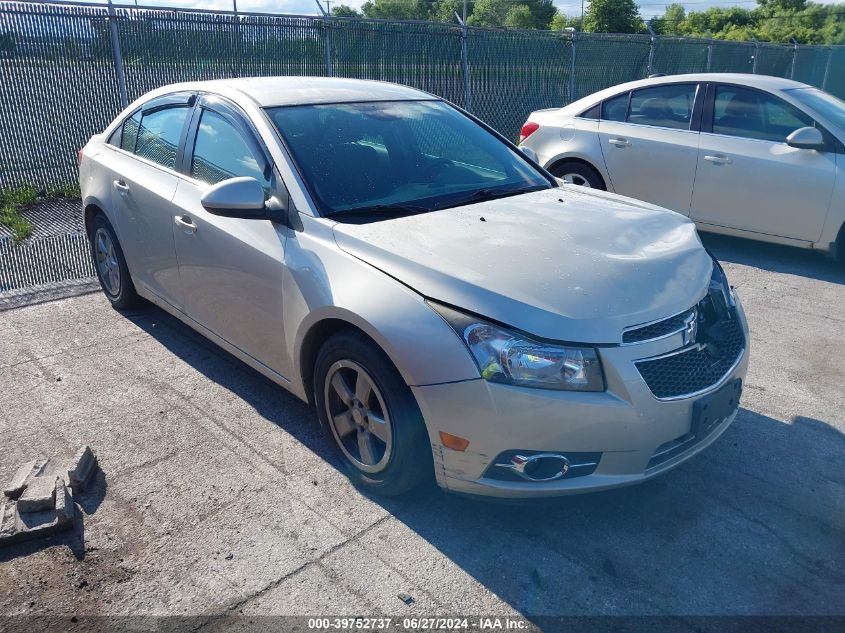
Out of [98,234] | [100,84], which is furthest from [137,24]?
[98,234]

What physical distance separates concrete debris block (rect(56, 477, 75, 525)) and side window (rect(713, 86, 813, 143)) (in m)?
6.25

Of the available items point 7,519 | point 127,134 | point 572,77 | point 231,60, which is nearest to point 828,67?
point 572,77

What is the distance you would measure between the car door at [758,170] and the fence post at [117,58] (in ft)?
21.3

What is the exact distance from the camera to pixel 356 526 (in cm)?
315

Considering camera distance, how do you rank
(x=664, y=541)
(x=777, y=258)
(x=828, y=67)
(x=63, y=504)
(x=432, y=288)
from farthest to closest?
(x=828, y=67) → (x=777, y=258) → (x=63, y=504) → (x=664, y=541) → (x=432, y=288)

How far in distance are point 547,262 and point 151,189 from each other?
102 inches

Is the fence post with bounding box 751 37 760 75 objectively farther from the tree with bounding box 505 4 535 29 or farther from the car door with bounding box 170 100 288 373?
the tree with bounding box 505 4 535 29

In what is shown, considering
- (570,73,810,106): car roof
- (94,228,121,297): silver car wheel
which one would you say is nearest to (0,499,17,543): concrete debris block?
(94,228,121,297): silver car wheel

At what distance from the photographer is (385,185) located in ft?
12.4

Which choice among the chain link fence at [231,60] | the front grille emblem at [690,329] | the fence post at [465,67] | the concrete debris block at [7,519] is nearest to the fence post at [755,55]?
the chain link fence at [231,60]

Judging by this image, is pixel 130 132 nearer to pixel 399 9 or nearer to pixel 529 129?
pixel 529 129

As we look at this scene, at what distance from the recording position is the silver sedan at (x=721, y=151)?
6465 millimetres

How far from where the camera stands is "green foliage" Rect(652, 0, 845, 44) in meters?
35.2

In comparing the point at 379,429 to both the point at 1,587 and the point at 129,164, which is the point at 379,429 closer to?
the point at 1,587
